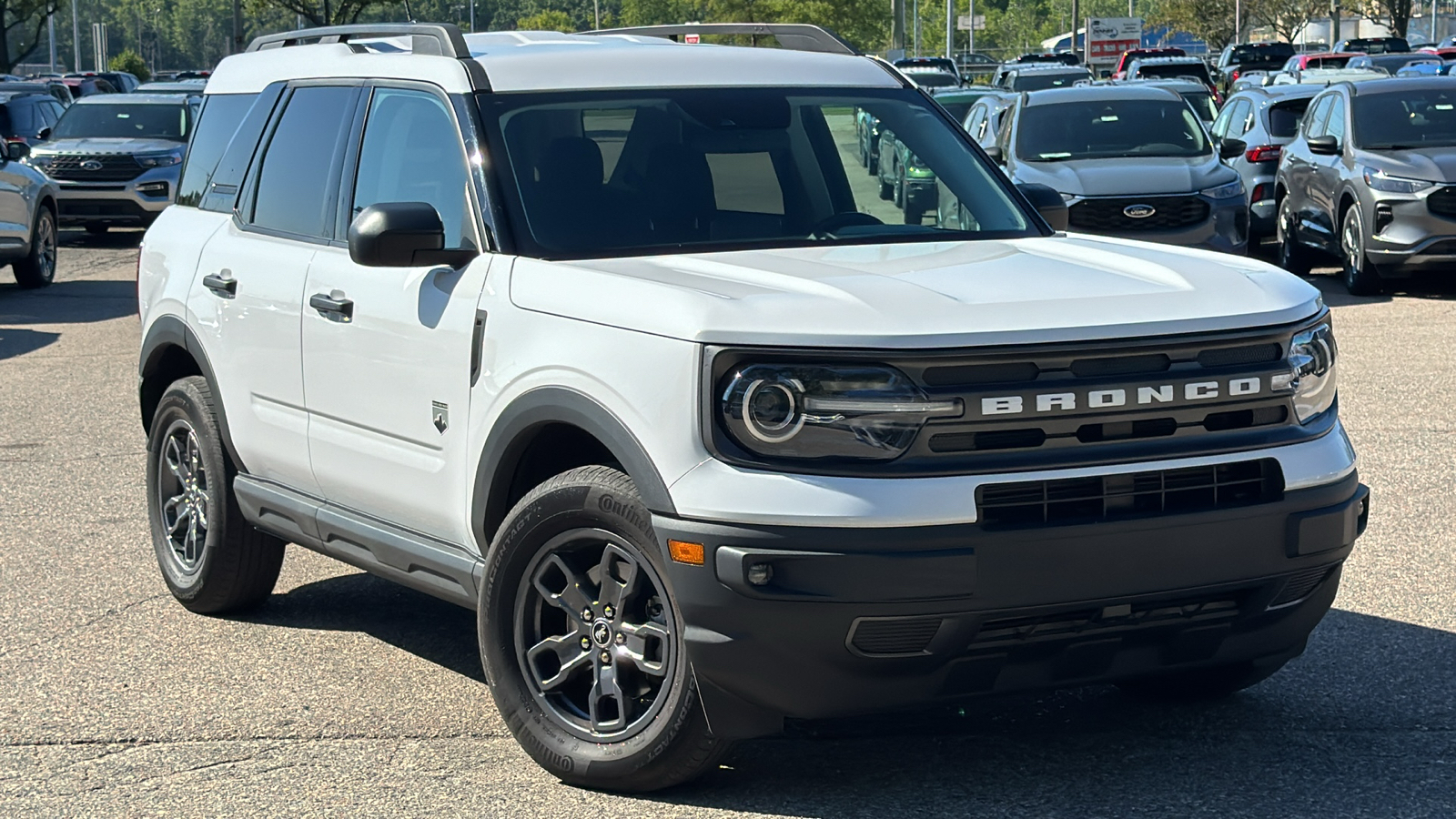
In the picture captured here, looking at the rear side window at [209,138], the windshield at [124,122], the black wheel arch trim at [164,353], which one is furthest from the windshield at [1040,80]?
the black wheel arch trim at [164,353]

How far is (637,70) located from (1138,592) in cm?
229

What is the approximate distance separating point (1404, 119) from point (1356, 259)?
142cm

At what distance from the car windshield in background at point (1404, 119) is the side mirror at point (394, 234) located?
41.8 ft

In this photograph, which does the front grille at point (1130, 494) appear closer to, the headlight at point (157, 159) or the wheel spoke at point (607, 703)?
the wheel spoke at point (607, 703)

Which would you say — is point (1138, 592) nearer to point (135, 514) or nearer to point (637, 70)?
point (637, 70)

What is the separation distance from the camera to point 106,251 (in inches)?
957

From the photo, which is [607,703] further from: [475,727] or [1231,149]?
[1231,149]

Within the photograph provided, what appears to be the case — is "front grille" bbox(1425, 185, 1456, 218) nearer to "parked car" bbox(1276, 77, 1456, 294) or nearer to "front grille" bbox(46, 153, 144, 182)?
"parked car" bbox(1276, 77, 1456, 294)

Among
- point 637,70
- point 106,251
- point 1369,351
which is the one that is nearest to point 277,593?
point 637,70

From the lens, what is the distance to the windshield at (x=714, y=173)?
17.0 ft

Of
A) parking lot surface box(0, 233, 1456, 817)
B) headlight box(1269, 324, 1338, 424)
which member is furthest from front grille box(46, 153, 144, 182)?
headlight box(1269, 324, 1338, 424)

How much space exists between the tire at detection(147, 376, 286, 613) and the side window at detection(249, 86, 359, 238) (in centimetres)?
74

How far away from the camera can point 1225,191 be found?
15.6 m

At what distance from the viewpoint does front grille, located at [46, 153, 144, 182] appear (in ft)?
78.4
